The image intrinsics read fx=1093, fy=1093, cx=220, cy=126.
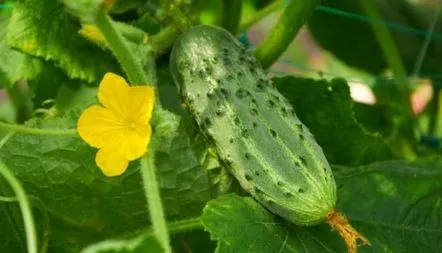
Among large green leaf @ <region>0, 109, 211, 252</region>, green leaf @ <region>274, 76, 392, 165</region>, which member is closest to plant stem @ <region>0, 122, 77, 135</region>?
large green leaf @ <region>0, 109, 211, 252</region>

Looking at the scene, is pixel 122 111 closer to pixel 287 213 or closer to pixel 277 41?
pixel 287 213

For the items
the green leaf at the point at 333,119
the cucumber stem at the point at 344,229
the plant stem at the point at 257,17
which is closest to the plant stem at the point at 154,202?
the cucumber stem at the point at 344,229

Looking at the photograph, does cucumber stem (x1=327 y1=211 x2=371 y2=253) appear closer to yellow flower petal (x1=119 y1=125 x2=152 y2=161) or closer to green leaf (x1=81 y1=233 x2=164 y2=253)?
yellow flower petal (x1=119 y1=125 x2=152 y2=161)

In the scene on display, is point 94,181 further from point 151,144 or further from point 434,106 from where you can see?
point 434,106

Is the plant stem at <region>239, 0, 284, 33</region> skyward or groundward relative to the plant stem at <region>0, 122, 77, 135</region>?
groundward

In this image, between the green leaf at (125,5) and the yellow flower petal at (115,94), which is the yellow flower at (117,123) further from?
the green leaf at (125,5)

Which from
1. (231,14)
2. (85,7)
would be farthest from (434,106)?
(85,7)
